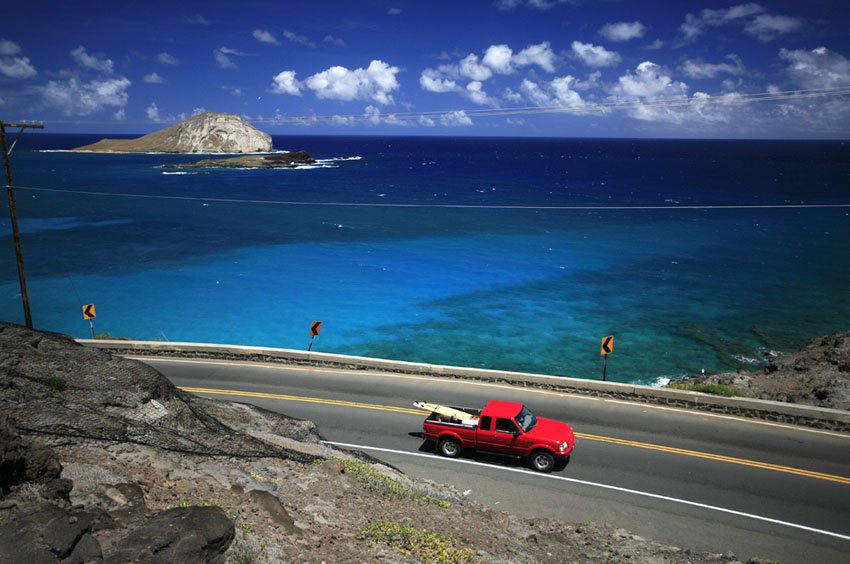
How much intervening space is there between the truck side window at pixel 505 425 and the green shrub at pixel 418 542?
241 inches

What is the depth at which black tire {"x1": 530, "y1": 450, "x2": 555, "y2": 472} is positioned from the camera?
595 inches

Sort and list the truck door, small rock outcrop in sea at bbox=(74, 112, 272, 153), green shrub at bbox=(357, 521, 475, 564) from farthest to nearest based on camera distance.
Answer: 1. small rock outcrop in sea at bbox=(74, 112, 272, 153)
2. the truck door
3. green shrub at bbox=(357, 521, 475, 564)

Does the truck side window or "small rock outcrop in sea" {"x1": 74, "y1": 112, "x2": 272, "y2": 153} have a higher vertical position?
"small rock outcrop in sea" {"x1": 74, "y1": 112, "x2": 272, "y2": 153}

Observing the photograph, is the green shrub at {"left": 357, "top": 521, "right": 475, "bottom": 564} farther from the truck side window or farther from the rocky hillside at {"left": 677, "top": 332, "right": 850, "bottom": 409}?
the rocky hillside at {"left": 677, "top": 332, "right": 850, "bottom": 409}

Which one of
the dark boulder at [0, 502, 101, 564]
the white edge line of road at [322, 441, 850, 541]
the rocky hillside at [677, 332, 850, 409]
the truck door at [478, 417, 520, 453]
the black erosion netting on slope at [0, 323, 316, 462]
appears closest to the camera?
the dark boulder at [0, 502, 101, 564]

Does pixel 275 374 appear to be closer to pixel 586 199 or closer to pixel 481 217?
pixel 481 217

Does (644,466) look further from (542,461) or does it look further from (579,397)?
(579,397)

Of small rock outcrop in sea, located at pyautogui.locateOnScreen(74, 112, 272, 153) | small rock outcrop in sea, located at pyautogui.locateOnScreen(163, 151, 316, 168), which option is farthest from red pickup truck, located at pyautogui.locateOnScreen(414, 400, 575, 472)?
small rock outcrop in sea, located at pyautogui.locateOnScreen(74, 112, 272, 153)

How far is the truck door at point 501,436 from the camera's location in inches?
609

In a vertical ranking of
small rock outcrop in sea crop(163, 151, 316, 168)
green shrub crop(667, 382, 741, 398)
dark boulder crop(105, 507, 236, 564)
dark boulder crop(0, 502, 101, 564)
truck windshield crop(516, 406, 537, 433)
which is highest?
small rock outcrop in sea crop(163, 151, 316, 168)

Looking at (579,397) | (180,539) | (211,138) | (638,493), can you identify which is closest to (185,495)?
(180,539)

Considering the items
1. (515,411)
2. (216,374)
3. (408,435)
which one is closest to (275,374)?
(216,374)

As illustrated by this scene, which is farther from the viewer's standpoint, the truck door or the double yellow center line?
the truck door

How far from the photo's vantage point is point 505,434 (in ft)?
50.9
